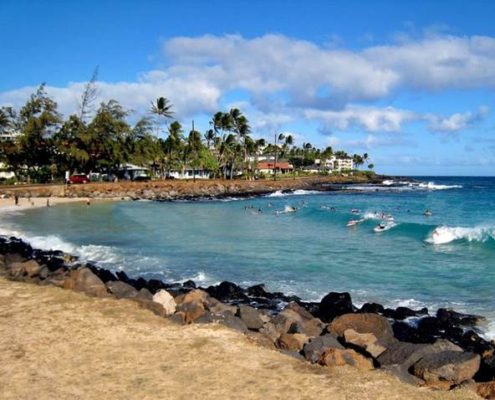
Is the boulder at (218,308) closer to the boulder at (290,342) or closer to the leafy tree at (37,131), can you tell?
the boulder at (290,342)

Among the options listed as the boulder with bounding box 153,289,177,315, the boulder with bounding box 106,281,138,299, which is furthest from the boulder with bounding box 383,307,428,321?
the boulder with bounding box 106,281,138,299

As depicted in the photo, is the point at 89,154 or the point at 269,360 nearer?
the point at 269,360

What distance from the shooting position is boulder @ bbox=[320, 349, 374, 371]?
25.1 feet

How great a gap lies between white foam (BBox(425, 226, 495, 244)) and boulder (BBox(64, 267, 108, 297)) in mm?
A: 17445

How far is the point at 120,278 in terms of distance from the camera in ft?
49.0

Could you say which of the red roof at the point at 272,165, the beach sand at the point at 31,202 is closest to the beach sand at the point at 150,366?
the beach sand at the point at 31,202

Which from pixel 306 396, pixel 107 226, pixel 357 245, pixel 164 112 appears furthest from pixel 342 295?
pixel 164 112

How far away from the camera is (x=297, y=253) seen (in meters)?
21.0

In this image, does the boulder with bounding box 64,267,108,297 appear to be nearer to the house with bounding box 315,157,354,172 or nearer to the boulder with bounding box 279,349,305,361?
the boulder with bounding box 279,349,305,361

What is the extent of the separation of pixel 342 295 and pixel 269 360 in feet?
16.5

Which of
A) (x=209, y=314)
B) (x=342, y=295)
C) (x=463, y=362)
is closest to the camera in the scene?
(x=463, y=362)

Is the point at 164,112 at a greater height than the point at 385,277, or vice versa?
the point at 164,112

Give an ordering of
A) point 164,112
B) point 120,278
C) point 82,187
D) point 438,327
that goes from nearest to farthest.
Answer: point 438,327, point 120,278, point 82,187, point 164,112

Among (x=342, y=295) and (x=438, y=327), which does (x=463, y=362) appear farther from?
(x=342, y=295)
